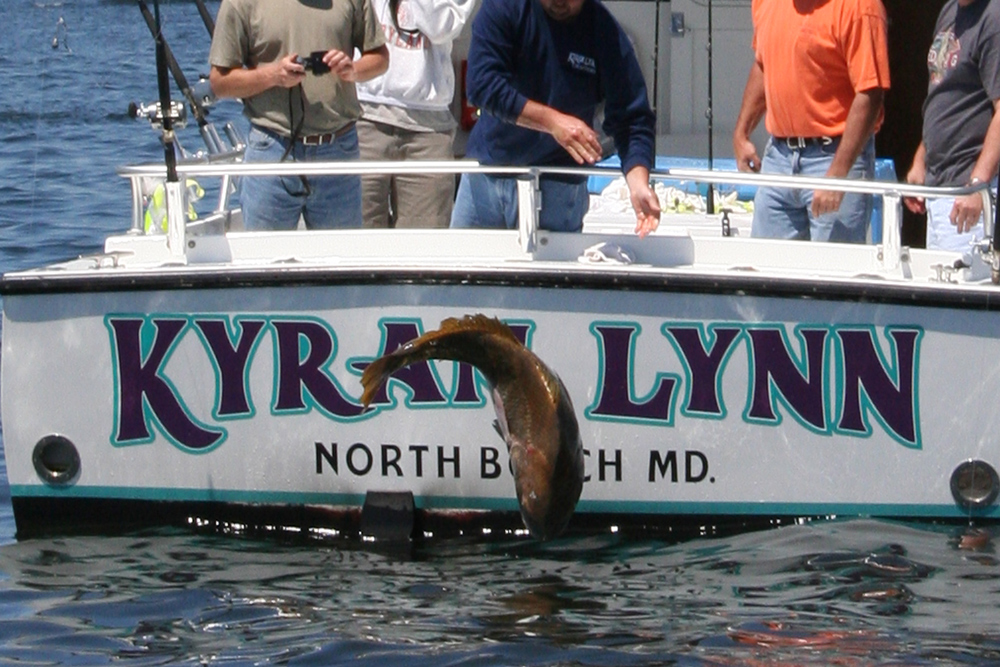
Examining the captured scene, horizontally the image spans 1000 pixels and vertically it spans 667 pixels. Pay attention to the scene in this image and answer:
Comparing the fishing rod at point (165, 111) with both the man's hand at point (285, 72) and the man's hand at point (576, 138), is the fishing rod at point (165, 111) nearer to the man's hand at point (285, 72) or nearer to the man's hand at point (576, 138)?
the man's hand at point (285, 72)

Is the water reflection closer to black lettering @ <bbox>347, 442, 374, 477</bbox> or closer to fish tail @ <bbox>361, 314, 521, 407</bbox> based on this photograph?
black lettering @ <bbox>347, 442, 374, 477</bbox>

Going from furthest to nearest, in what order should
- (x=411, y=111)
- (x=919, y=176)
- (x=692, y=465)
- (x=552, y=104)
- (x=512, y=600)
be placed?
(x=411, y=111) < (x=919, y=176) < (x=552, y=104) < (x=692, y=465) < (x=512, y=600)

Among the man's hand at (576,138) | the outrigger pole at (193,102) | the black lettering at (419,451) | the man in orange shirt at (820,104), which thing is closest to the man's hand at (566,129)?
the man's hand at (576,138)

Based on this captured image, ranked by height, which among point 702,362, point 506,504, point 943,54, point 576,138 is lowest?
point 506,504

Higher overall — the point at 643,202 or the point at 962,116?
the point at 962,116

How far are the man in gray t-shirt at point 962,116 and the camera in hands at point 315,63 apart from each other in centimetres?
233

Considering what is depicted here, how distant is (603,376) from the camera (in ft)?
18.3

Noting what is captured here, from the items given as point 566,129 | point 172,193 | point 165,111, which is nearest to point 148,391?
point 172,193

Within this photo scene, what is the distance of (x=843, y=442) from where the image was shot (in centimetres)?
558

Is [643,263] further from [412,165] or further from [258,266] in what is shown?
[258,266]

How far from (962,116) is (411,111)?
2278 millimetres

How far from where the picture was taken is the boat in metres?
5.49

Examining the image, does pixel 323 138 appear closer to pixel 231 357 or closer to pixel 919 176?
pixel 231 357

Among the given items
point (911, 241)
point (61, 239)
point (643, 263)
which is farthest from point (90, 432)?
point (61, 239)
